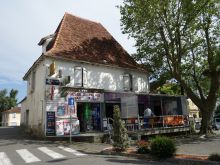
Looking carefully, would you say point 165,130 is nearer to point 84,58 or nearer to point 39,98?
point 84,58

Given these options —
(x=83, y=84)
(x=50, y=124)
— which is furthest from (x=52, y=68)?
(x=50, y=124)

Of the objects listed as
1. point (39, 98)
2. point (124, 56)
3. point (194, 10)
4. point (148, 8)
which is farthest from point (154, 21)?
point (39, 98)

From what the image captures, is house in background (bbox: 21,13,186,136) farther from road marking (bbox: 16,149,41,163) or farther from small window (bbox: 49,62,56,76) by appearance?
road marking (bbox: 16,149,41,163)

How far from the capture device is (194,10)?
74.1 feet

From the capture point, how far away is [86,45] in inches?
987

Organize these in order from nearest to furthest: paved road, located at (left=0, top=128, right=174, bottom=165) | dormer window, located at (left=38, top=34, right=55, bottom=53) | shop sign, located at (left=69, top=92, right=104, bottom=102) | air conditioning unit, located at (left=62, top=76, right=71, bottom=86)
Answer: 1. paved road, located at (left=0, top=128, right=174, bottom=165)
2. air conditioning unit, located at (left=62, top=76, right=71, bottom=86)
3. shop sign, located at (left=69, top=92, right=104, bottom=102)
4. dormer window, located at (left=38, top=34, right=55, bottom=53)

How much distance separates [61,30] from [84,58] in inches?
156

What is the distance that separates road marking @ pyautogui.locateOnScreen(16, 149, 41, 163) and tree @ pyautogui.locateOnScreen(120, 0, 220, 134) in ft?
47.4

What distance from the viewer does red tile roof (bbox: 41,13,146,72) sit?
2266cm

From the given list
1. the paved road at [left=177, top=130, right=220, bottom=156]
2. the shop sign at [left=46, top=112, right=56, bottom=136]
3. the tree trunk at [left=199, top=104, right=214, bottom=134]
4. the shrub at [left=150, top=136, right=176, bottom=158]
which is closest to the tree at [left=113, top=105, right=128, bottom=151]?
the shrub at [left=150, top=136, right=176, bottom=158]

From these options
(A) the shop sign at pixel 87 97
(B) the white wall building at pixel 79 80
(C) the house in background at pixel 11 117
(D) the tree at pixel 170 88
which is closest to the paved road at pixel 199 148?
(B) the white wall building at pixel 79 80

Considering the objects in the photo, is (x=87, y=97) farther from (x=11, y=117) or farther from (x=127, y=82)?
(x=11, y=117)

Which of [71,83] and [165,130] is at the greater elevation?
[71,83]

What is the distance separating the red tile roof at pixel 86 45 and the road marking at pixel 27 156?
8799 mm
